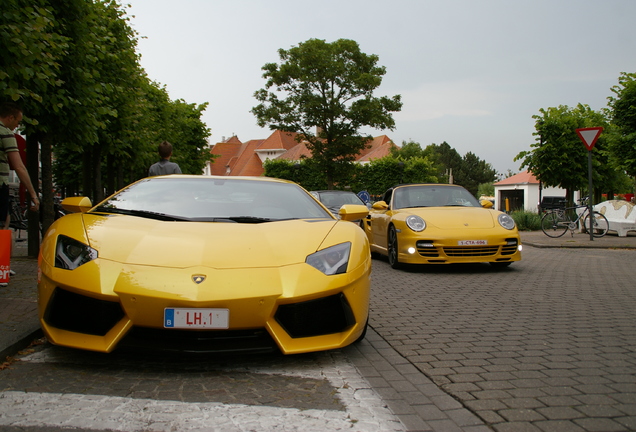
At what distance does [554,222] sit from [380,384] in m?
15.5

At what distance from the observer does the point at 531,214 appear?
72.9 feet

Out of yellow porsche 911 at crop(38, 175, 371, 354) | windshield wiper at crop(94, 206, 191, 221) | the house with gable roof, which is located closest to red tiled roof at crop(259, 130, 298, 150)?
the house with gable roof

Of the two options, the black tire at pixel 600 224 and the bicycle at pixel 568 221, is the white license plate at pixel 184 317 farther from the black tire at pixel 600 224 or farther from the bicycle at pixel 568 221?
the black tire at pixel 600 224

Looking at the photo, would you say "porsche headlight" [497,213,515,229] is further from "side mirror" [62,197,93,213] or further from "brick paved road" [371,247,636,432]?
"side mirror" [62,197,93,213]

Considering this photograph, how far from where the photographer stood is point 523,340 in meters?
4.30

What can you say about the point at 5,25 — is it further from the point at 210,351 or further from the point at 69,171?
the point at 69,171

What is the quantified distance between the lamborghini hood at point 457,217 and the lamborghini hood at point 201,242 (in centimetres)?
470

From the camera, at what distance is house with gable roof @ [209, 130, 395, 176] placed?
88.0 metres

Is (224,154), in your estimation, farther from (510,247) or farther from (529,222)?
(510,247)

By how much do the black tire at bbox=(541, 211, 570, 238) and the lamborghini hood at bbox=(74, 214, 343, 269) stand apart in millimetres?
14572

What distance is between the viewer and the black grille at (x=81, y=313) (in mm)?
3268

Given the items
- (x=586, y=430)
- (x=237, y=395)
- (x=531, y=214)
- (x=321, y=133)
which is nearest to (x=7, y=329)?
(x=237, y=395)

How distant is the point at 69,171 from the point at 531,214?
19943 mm

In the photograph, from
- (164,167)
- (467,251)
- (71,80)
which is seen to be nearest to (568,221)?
(467,251)
